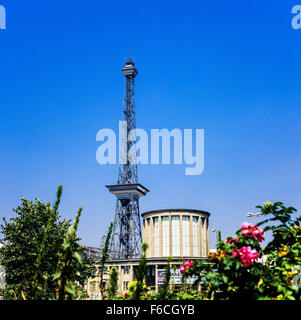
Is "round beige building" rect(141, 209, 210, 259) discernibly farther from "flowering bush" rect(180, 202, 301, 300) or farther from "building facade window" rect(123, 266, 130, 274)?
"flowering bush" rect(180, 202, 301, 300)

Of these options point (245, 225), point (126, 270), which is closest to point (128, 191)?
point (126, 270)

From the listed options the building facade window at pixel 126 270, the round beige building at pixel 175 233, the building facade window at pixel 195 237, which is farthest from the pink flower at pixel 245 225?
the building facade window at pixel 126 270

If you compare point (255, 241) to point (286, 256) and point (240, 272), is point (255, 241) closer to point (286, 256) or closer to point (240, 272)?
point (240, 272)

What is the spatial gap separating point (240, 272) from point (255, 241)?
2.18 ft

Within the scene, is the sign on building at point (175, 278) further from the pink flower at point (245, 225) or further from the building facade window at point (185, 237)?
the building facade window at point (185, 237)

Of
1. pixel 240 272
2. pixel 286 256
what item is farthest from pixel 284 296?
pixel 286 256

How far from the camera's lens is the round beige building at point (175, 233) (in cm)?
6481

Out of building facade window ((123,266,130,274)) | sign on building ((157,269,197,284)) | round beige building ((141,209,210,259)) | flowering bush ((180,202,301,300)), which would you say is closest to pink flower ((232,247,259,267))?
flowering bush ((180,202,301,300))

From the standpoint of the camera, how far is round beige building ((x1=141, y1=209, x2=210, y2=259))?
6481 centimetres

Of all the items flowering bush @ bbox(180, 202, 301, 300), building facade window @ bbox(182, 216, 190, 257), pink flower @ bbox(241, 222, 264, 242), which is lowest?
flowering bush @ bbox(180, 202, 301, 300)

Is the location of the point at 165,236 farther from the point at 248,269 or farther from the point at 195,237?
the point at 248,269

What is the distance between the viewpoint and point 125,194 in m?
101
